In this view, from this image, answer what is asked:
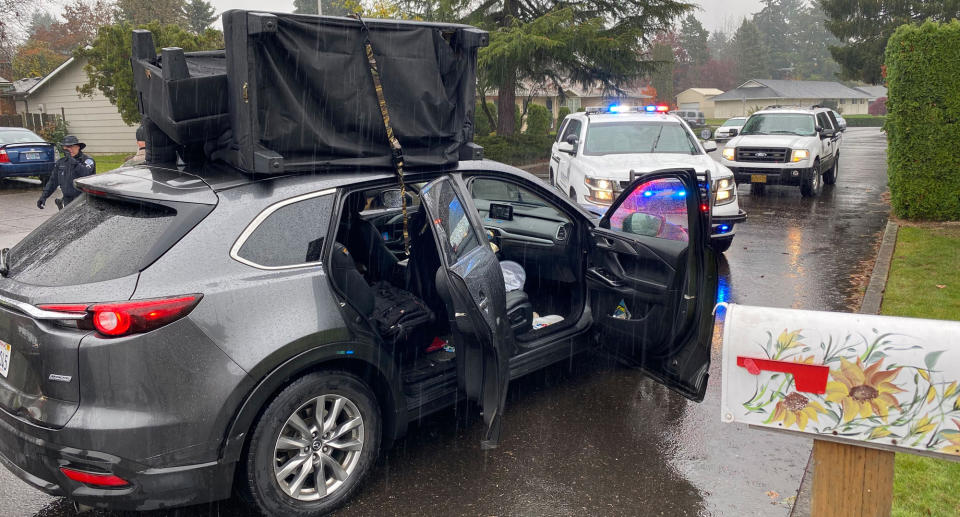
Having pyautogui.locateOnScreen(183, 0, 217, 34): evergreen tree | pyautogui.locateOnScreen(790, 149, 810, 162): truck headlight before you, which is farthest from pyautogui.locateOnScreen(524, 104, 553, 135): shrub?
pyautogui.locateOnScreen(183, 0, 217, 34): evergreen tree

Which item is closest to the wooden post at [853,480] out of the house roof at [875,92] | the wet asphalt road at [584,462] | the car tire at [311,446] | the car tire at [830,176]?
the wet asphalt road at [584,462]

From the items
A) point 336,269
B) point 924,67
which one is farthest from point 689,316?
point 924,67

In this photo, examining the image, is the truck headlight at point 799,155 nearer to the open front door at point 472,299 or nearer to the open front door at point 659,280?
the open front door at point 659,280

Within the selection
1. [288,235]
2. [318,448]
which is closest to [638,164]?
[288,235]

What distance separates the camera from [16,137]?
18.0 m

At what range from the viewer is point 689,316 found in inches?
167

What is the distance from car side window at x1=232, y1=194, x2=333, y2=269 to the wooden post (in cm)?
238

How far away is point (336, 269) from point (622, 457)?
196 cm

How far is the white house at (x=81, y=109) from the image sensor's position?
3064 centimetres

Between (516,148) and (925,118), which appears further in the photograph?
(516,148)

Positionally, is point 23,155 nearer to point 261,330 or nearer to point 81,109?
point 81,109

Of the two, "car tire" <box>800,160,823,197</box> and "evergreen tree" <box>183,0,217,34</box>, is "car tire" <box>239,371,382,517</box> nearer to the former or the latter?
"car tire" <box>800,160,823,197</box>

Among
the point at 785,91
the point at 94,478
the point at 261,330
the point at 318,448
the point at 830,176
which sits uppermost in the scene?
the point at 785,91

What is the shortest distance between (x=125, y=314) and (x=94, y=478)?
697 mm
